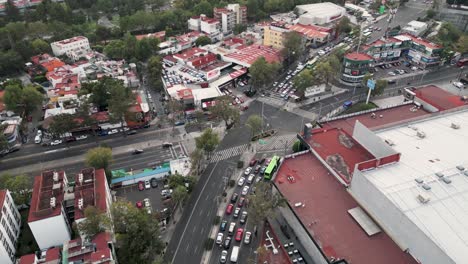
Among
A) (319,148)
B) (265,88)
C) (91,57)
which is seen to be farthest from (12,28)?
(319,148)

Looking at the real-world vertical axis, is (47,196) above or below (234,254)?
above

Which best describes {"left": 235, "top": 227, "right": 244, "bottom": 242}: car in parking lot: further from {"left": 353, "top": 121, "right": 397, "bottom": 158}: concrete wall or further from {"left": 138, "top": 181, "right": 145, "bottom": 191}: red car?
{"left": 353, "top": 121, "right": 397, "bottom": 158}: concrete wall

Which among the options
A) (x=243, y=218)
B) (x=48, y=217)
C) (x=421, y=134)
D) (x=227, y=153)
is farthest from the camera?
(x=227, y=153)

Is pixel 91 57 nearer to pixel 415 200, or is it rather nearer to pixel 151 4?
pixel 151 4

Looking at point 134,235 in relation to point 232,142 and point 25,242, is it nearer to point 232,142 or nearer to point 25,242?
point 25,242

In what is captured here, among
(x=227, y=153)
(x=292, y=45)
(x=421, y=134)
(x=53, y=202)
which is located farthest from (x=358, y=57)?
(x=53, y=202)

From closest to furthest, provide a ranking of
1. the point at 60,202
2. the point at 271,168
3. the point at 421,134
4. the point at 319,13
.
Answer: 1. the point at 60,202
2. the point at 421,134
3. the point at 271,168
4. the point at 319,13

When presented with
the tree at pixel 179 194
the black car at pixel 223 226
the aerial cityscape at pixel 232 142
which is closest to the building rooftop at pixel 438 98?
the aerial cityscape at pixel 232 142

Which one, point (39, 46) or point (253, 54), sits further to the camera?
point (39, 46)
